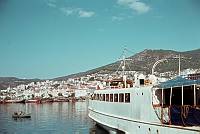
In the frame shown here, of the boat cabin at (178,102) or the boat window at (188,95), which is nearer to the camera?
the boat cabin at (178,102)

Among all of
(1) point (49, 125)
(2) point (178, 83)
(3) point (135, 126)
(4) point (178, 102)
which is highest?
(2) point (178, 83)

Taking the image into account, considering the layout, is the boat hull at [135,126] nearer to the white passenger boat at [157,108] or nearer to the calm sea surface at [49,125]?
the white passenger boat at [157,108]

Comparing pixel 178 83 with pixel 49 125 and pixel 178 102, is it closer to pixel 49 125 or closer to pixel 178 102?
pixel 178 102

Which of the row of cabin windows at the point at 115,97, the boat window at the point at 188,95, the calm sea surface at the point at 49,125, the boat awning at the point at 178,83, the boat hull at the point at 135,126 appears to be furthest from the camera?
the calm sea surface at the point at 49,125

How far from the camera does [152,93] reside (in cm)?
2053

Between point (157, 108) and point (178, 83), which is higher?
point (178, 83)

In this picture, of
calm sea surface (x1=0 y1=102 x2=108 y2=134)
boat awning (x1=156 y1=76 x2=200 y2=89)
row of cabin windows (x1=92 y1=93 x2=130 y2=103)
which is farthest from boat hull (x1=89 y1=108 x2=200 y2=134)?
calm sea surface (x1=0 y1=102 x2=108 y2=134)

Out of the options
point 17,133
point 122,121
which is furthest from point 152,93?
point 17,133

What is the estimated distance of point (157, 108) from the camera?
789 inches

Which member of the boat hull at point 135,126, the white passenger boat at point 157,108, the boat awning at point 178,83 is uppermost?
the boat awning at point 178,83

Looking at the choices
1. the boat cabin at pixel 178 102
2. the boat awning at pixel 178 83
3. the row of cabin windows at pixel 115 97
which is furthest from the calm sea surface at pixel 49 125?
the boat awning at pixel 178 83

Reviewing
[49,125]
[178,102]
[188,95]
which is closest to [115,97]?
[178,102]

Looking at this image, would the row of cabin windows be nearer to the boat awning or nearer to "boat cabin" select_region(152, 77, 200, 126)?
"boat cabin" select_region(152, 77, 200, 126)

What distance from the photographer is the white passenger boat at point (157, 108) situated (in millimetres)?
17234
